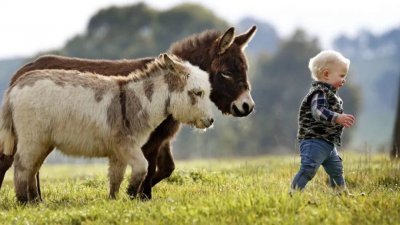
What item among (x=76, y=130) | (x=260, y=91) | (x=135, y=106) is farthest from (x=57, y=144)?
(x=260, y=91)

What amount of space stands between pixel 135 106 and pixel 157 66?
0.64 m

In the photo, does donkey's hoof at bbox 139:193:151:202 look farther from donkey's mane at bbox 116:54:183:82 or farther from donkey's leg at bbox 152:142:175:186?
donkey's mane at bbox 116:54:183:82

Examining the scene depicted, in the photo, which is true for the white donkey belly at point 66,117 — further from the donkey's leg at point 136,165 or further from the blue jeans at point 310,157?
the blue jeans at point 310,157

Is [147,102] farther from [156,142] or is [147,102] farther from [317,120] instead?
[317,120]

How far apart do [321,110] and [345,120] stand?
0.41m

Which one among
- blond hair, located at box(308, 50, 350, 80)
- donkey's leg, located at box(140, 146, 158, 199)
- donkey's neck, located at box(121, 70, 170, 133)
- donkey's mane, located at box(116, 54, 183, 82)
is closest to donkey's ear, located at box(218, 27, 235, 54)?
donkey's mane, located at box(116, 54, 183, 82)

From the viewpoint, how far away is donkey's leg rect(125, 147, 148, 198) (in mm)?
9875

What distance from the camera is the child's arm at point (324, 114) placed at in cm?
905

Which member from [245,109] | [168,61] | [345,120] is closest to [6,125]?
[168,61]

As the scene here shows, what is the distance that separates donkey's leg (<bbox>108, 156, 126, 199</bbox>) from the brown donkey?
79cm

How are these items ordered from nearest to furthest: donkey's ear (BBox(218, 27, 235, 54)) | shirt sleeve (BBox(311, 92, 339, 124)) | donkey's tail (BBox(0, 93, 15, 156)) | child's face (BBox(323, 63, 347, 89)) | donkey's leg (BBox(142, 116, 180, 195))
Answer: shirt sleeve (BBox(311, 92, 339, 124)), child's face (BBox(323, 63, 347, 89)), donkey's tail (BBox(0, 93, 15, 156)), donkey's leg (BBox(142, 116, 180, 195)), donkey's ear (BBox(218, 27, 235, 54))

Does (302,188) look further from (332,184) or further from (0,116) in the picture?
(0,116)

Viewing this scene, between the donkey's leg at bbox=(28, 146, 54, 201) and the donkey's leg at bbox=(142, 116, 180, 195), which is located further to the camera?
the donkey's leg at bbox=(142, 116, 180, 195)

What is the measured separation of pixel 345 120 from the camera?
9055 millimetres
